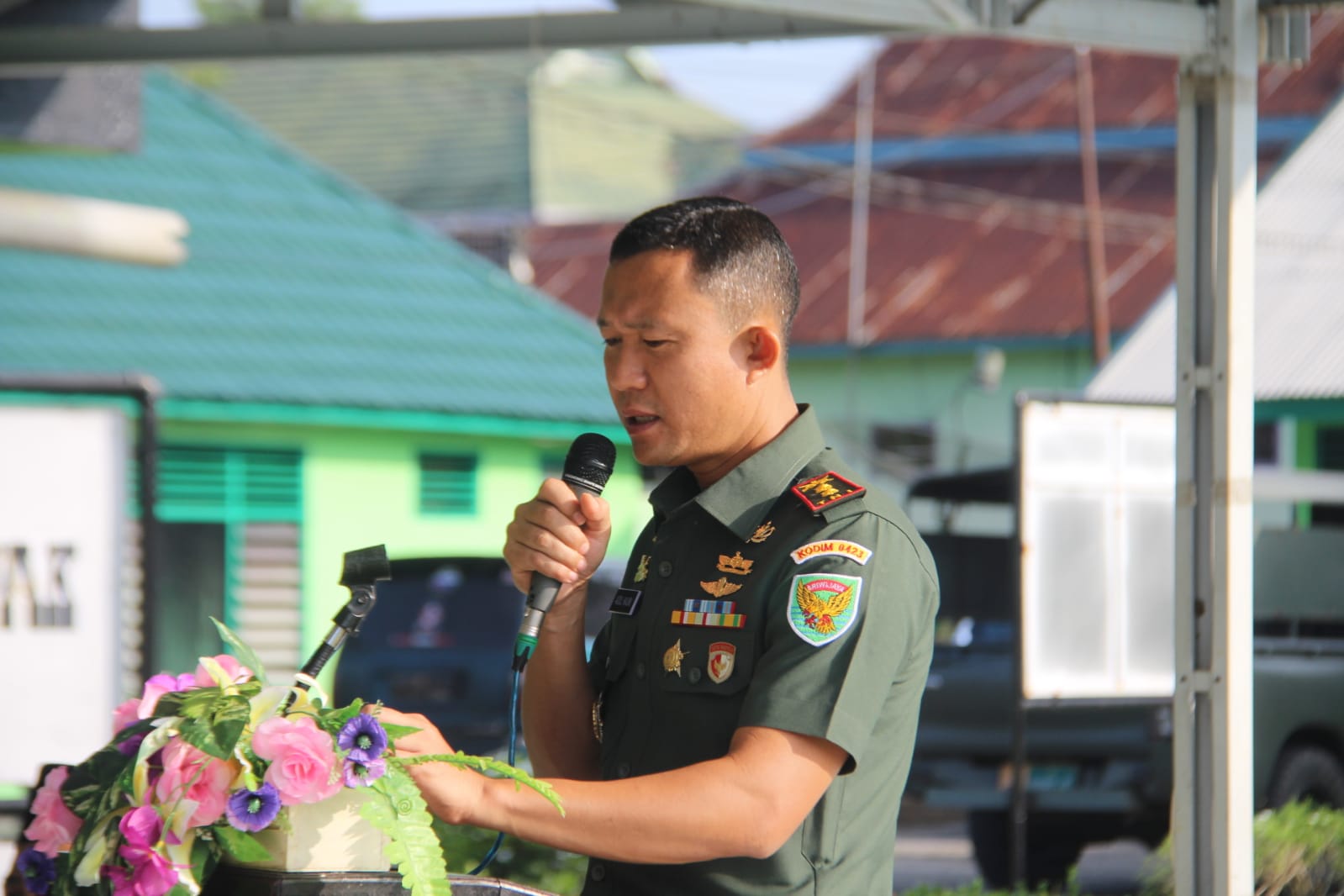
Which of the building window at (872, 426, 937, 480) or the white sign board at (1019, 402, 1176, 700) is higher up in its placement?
the building window at (872, 426, 937, 480)

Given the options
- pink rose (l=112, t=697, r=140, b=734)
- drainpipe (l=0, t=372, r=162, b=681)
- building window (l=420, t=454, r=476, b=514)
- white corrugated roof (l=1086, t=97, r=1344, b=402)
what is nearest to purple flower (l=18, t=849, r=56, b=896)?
pink rose (l=112, t=697, r=140, b=734)

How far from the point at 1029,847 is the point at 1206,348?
578 cm

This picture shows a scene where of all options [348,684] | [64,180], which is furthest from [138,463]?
[64,180]

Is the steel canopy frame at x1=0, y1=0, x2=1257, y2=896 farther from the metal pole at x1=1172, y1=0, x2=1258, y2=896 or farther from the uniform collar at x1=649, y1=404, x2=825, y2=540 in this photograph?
the uniform collar at x1=649, y1=404, x2=825, y2=540

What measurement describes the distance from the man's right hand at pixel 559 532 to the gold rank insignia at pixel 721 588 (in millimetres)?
175

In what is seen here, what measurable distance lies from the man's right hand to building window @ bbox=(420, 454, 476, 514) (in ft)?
43.0

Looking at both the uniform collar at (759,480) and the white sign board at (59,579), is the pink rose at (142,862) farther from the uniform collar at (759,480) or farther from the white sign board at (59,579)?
the white sign board at (59,579)

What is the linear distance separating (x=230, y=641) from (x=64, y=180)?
1328cm

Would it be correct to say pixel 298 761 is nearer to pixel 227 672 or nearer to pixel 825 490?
pixel 227 672

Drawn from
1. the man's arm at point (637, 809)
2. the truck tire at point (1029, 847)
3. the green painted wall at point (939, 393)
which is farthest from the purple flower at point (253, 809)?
the green painted wall at point (939, 393)

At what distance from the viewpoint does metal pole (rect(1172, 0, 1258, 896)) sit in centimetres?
416

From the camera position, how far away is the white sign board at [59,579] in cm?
650

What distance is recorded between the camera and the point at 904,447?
24016 mm

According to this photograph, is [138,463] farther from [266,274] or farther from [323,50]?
[266,274]
